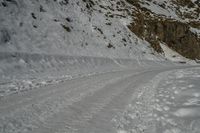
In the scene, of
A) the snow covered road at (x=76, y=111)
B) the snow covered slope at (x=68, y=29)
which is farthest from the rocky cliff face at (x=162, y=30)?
the snow covered road at (x=76, y=111)

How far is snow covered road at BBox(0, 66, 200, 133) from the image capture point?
22.1 ft

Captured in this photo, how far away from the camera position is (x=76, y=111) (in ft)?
27.0

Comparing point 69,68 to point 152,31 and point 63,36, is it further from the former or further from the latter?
point 152,31

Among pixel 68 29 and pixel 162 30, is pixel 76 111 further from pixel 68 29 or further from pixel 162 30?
pixel 162 30

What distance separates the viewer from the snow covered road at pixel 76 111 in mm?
6742

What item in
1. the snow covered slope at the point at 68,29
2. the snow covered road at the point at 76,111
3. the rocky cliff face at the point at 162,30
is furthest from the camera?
the rocky cliff face at the point at 162,30

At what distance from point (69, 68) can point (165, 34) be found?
32.3 meters

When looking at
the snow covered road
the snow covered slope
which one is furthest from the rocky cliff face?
the snow covered road

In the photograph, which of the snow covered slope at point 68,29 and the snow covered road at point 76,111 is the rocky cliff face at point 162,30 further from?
the snow covered road at point 76,111

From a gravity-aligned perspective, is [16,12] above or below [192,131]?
above

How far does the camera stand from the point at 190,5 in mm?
74938

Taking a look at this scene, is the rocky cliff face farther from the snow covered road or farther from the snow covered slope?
the snow covered road

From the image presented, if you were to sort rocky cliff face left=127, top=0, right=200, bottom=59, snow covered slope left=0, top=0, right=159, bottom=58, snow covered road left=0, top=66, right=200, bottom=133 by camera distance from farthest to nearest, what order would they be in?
rocky cliff face left=127, top=0, right=200, bottom=59
snow covered slope left=0, top=0, right=159, bottom=58
snow covered road left=0, top=66, right=200, bottom=133

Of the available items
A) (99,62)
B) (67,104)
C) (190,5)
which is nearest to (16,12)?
(99,62)
